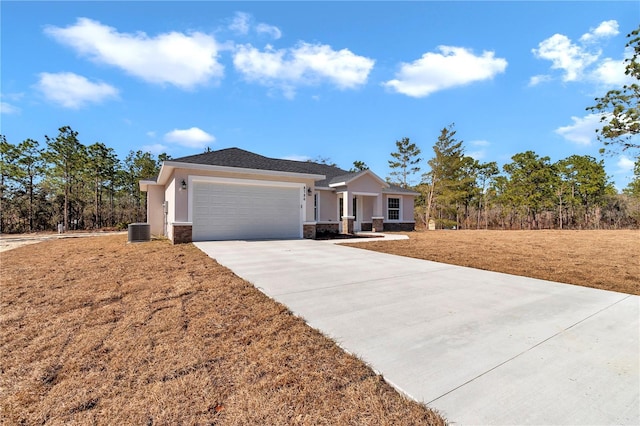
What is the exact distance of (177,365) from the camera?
2320 millimetres

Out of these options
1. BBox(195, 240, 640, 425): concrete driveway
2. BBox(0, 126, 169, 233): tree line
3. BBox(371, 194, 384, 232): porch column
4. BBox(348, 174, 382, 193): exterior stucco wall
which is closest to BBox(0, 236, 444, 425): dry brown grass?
BBox(195, 240, 640, 425): concrete driveway

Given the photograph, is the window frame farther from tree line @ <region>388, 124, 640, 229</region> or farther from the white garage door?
the white garage door

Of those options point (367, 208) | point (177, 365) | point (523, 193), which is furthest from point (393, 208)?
point (177, 365)

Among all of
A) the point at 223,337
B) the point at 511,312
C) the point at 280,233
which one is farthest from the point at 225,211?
the point at 511,312

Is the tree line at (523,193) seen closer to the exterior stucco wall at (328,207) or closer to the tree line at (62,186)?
the exterior stucco wall at (328,207)

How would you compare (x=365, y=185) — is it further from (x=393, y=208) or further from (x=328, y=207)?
(x=393, y=208)

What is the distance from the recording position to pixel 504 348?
8.50ft

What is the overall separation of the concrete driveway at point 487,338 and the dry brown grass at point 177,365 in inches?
12.5

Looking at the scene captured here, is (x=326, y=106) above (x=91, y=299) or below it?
above

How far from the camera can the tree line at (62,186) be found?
21516 millimetres

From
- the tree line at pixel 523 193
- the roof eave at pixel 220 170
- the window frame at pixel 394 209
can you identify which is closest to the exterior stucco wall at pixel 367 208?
the window frame at pixel 394 209

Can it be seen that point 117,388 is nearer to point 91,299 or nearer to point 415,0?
point 91,299

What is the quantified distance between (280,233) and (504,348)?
10694 mm

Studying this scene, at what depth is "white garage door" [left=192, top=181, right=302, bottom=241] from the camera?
443 inches
